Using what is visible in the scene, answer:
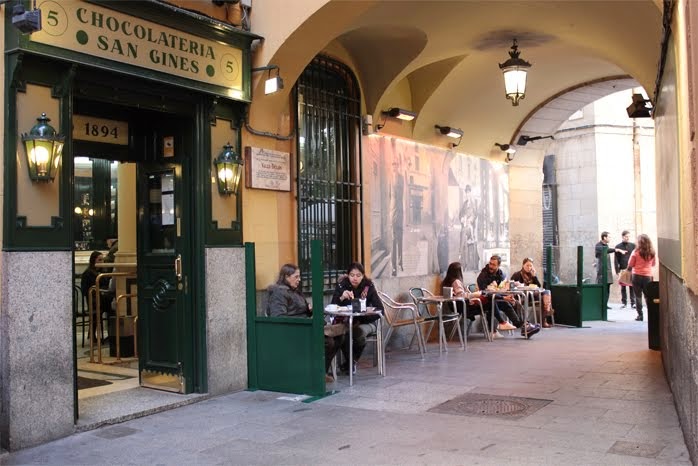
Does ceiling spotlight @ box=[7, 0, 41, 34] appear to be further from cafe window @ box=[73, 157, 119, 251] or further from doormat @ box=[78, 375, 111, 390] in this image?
cafe window @ box=[73, 157, 119, 251]

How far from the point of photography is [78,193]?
567 inches

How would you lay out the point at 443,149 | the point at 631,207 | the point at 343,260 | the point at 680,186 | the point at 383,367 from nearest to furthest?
1. the point at 680,186
2. the point at 383,367
3. the point at 343,260
4. the point at 443,149
5. the point at 631,207

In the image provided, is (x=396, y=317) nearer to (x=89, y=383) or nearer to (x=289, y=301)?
(x=289, y=301)

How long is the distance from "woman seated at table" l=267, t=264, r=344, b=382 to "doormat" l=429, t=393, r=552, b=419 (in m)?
1.52

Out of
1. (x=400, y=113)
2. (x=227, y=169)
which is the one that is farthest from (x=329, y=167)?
(x=227, y=169)

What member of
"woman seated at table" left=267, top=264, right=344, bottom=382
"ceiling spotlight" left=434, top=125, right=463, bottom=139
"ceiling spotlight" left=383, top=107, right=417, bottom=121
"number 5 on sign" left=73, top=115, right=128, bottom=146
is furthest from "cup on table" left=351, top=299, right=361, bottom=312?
"ceiling spotlight" left=434, top=125, right=463, bottom=139

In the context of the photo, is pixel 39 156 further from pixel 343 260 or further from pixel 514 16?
pixel 514 16

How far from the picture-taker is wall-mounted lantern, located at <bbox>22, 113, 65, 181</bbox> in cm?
555

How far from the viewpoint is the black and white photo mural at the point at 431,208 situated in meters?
10.7

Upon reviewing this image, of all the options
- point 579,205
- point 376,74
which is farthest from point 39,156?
point 579,205

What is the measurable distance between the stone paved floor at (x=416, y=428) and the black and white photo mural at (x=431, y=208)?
2.88m

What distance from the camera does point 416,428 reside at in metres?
5.82

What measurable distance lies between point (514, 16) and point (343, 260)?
3.97m

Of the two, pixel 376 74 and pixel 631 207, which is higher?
pixel 376 74
